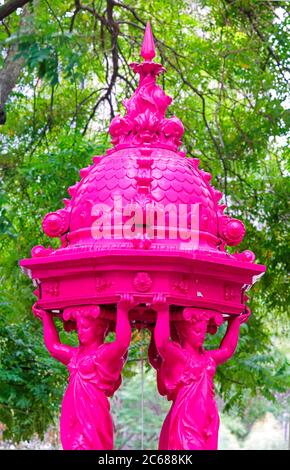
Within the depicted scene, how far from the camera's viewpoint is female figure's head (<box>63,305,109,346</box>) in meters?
3.96

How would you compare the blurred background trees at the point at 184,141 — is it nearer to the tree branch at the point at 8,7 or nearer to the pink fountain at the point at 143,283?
the tree branch at the point at 8,7

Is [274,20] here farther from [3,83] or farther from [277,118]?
[3,83]

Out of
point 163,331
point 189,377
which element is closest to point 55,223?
point 163,331

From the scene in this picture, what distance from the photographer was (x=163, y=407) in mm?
23234

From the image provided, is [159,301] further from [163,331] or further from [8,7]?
[8,7]

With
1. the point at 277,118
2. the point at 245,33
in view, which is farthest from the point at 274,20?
the point at 277,118

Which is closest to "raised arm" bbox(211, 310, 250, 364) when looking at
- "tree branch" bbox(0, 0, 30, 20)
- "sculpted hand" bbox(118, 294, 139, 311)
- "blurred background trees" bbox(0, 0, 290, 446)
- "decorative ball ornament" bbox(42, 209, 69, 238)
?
"sculpted hand" bbox(118, 294, 139, 311)

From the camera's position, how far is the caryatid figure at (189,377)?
3878mm

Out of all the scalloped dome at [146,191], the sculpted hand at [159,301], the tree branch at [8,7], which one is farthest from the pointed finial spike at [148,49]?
the tree branch at [8,7]

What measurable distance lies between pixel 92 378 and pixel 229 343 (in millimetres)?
639

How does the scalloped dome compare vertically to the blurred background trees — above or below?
below

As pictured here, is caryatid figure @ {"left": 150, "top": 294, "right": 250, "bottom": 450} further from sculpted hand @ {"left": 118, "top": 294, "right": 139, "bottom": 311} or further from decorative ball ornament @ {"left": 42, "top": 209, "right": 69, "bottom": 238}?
decorative ball ornament @ {"left": 42, "top": 209, "right": 69, "bottom": 238}

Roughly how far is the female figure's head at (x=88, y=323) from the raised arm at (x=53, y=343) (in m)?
0.11

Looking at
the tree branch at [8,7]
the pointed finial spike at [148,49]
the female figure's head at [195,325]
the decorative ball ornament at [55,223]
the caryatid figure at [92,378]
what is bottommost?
the caryatid figure at [92,378]
